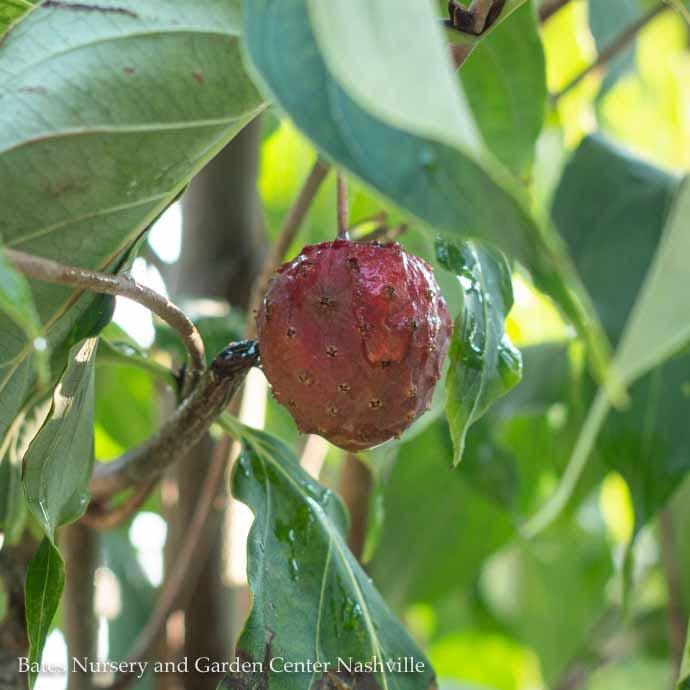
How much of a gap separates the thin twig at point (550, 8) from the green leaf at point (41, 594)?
1.72 ft

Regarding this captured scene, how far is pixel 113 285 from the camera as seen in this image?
42 cm

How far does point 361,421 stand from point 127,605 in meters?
0.76

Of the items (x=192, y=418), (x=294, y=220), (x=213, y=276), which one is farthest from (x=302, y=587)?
(x=213, y=276)

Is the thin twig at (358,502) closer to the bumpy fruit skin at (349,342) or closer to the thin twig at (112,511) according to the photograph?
the thin twig at (112,511)

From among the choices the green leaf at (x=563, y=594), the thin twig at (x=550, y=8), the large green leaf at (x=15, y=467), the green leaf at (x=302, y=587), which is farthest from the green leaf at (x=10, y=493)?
the green leaf at (x=563, y=594)

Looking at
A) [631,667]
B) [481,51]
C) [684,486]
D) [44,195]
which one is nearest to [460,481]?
[684,486]

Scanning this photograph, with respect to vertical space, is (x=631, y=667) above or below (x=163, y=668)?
below

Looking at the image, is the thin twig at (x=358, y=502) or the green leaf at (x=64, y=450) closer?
the green leaf at (x=64, y=450)

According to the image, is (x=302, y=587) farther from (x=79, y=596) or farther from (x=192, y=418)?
(x=79, y=596)

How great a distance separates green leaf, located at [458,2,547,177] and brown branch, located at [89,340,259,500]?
203mm

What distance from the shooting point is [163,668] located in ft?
2.81

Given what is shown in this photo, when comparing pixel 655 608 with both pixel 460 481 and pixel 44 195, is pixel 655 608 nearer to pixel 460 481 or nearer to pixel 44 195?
pixel 460 481

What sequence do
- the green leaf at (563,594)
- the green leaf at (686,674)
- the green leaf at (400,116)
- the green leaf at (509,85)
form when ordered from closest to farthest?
1. the green leaf at (400,116)
2. the green leaf at (686,674)
3. the green leaf at (509,85)
4. the green leaf at (563,594)

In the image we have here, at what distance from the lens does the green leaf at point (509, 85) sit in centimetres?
62
